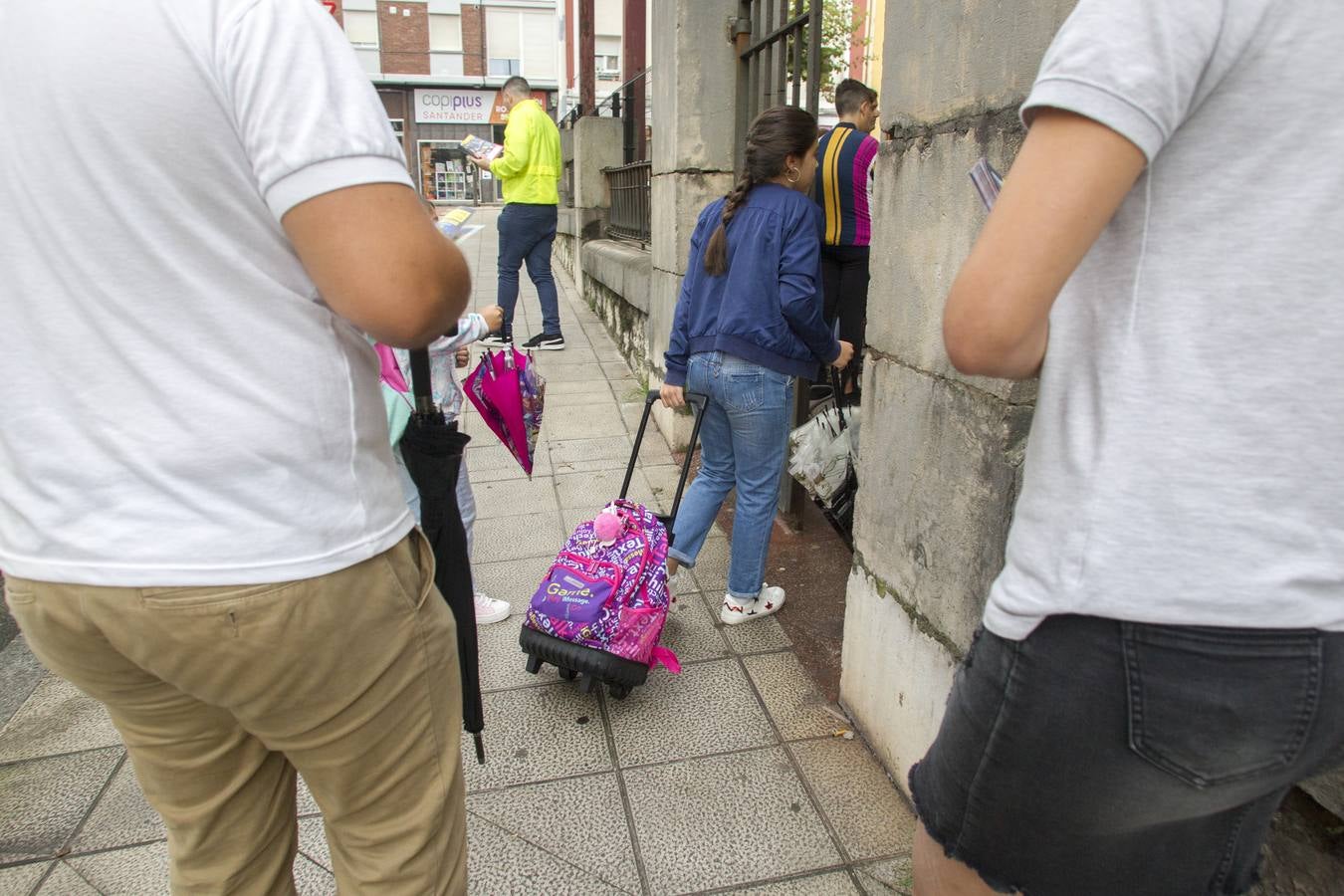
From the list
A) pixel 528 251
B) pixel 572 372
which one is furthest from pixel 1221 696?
pixel 528 251

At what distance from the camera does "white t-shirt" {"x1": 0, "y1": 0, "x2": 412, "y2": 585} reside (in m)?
0.98

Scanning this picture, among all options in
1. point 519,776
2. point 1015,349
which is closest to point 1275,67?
point 1015,349

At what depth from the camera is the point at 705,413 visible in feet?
10.7

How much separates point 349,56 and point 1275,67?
97 centimetres

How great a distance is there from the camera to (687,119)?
471 centimetres

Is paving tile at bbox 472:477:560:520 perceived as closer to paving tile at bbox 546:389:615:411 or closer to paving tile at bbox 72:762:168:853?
paving tile at bbox 546:389:615:411

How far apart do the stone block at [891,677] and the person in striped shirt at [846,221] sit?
81.3 inches

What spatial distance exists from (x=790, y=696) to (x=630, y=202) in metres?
6.12

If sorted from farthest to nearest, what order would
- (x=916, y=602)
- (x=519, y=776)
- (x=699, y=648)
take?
(x=699, y=648) < (x=519, y=776) < (x=916, y=602)

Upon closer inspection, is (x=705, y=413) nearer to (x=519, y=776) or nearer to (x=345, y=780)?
(x=519, y=776)

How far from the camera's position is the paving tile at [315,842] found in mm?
2258

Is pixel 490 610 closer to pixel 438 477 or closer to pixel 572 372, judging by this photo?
pixel 438 477

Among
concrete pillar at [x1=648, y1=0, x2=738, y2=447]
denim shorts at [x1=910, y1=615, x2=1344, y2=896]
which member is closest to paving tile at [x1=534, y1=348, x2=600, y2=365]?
concrete pillar at [x1=648, y1=0, x2=738, y2=447]

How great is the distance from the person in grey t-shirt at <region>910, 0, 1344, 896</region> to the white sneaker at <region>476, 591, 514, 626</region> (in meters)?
2.57
